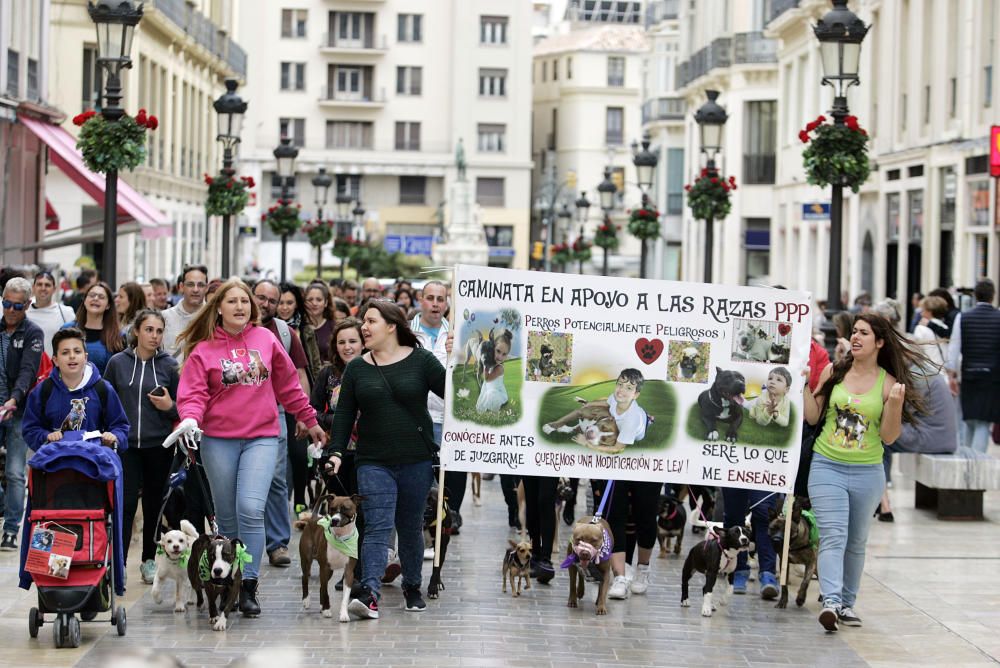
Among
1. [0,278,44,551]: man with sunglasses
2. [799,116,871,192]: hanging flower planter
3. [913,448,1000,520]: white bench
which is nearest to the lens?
[0,278,44,551]: man with sunglasses

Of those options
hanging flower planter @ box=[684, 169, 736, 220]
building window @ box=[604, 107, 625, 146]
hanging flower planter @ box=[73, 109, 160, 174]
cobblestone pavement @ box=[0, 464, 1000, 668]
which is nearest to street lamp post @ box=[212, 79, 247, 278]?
hanging flower planter @ box=[73, 109, 160, 174]

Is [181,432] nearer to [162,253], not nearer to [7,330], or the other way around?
[7,330]

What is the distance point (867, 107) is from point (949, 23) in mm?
7192

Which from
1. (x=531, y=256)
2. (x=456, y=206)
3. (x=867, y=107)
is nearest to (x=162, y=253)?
(x=867, y=107)

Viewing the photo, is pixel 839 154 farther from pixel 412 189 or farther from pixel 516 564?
pixel 412 189

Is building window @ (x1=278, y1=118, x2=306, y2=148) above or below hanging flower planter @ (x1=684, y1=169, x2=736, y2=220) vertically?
above

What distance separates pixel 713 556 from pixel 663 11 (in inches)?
2866

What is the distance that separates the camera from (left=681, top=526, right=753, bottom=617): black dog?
11.0 metres

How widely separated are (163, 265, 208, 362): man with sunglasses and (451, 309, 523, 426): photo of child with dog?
267 cm

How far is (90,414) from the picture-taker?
1031cm

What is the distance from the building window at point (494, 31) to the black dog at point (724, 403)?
79.7 m

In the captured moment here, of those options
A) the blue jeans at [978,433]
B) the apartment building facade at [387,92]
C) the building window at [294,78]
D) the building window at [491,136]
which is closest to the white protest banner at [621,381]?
the blue jeans at [978,433]

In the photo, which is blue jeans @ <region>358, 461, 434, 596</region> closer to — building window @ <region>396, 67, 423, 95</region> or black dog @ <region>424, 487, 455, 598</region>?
black dog @ <region>424, 487, 455, 598</region>

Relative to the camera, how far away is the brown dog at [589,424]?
37.7 feet
